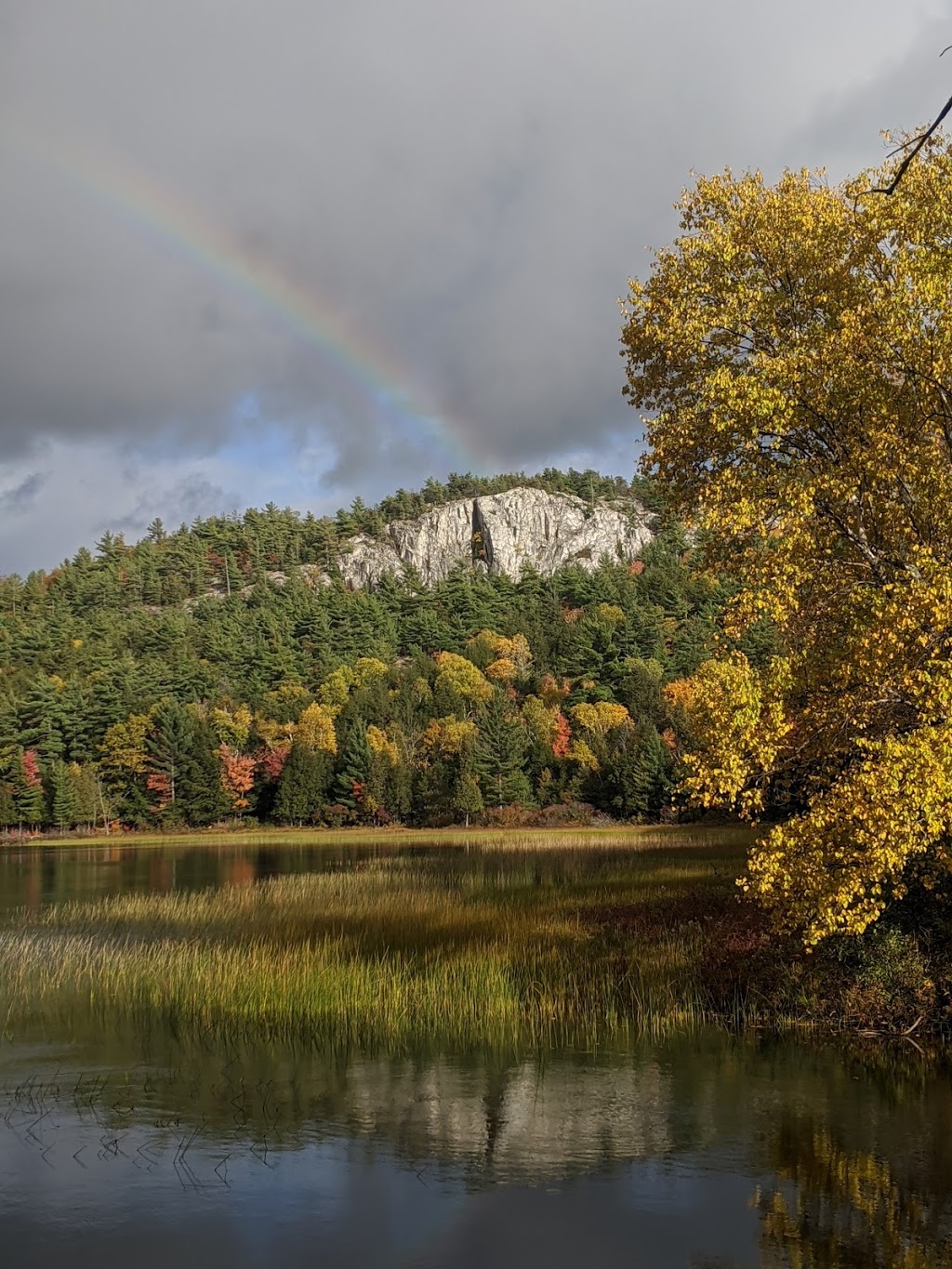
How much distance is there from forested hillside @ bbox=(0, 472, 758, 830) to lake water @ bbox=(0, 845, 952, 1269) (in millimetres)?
61760

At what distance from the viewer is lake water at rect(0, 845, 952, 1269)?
31.3ft

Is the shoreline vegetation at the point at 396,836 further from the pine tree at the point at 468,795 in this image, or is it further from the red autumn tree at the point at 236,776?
the red autumn tree at the point at 236,776

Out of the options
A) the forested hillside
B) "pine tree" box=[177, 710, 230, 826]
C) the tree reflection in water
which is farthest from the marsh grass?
"pine tree" box=[177, 710, 230, 826]

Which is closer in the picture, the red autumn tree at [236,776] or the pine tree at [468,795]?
the pine tree at [468,795]

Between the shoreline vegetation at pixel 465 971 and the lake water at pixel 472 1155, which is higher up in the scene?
the shoreline vegetation at pixel 465 971

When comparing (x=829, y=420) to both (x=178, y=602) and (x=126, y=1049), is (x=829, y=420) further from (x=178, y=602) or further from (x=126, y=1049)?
(x=178, y=602)

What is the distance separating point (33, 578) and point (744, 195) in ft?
571

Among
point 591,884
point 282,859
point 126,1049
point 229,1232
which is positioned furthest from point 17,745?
point 229,1232

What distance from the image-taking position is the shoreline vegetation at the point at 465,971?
1684 cm

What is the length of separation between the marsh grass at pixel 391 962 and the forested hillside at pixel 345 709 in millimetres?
50093

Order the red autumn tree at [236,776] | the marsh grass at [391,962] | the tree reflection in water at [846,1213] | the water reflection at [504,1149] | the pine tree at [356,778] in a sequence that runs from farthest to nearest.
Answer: the red autumn tree at [236,776], the pine tree at [356,778], the marsh grass at [391,962], the water reflection at [504,1149], the tree reflection in water at [846,1213]

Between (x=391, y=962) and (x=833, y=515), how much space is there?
442 inches

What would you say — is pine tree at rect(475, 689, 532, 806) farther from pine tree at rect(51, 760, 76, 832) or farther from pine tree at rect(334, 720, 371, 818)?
pine tree at rect(51, 760, 76, 832)

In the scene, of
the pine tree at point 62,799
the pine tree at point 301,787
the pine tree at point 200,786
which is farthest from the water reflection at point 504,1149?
the pine tree at point 62,799
